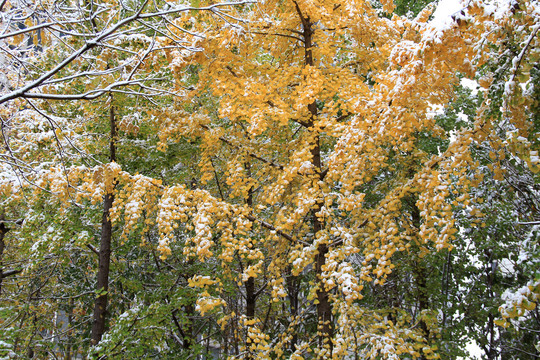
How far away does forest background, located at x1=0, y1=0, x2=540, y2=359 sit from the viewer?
2309 mm

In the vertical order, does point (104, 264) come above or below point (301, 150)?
below

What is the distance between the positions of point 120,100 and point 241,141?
2744 millimetres

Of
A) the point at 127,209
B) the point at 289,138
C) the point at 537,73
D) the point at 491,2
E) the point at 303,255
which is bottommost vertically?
the point at 303,255

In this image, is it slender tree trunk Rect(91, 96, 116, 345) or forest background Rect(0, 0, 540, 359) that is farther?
slender tree trunk Rect(91, 96, 116, 345)

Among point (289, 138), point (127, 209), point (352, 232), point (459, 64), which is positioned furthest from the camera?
point (289, 138)

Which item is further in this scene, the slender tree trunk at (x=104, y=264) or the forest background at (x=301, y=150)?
the slender tree trunk at (x=104, y=264)

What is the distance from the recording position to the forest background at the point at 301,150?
7.57ft

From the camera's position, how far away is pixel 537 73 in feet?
6.83

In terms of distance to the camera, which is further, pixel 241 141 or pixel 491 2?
pixel 241 141

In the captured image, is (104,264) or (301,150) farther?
(104,264)

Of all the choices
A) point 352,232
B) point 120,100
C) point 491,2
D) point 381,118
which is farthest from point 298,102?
point 120,100

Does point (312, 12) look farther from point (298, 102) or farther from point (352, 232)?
point (352, 232)

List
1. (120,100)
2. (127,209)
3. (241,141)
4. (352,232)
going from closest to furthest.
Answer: (127,209) → (352,232) → (241,141) → (120,100)

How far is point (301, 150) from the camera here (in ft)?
12.7
